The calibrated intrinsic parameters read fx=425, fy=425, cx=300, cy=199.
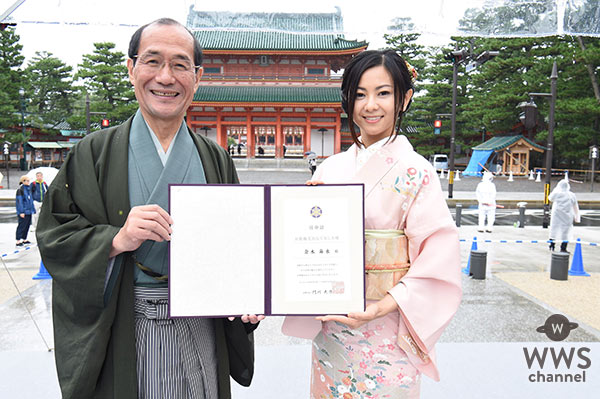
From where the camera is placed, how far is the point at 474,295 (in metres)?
5.00

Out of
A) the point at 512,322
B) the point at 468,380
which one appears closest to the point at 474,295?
the point at 512,322

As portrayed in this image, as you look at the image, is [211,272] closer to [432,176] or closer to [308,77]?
[432,176]

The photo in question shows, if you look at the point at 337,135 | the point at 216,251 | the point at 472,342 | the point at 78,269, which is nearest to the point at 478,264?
the point at 472,342

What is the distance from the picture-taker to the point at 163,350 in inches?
59.5

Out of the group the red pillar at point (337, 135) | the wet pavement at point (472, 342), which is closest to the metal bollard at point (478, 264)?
the wet pavement at point (472, 342)

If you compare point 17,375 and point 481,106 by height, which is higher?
point 481,106

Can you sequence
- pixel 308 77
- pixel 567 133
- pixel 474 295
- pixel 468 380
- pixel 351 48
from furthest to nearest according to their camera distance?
pixel 308 77
pixel 351 48
pixel 567 133
pixel 474 295
pixel 468 380

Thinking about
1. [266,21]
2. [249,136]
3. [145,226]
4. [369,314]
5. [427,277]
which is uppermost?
[249,136]

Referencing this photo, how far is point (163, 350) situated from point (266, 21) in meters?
1.49

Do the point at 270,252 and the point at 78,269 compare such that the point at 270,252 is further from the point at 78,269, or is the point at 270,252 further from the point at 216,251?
the point at 78,269

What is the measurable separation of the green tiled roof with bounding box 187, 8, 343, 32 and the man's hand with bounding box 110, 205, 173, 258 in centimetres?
101

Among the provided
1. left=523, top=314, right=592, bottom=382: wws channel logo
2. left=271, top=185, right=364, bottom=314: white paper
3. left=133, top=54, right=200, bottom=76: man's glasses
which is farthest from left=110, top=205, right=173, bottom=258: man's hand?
left=523, top=314, right=592, bottom=382: wws channel logo

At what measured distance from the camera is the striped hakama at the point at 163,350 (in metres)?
1.49

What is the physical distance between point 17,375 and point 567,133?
24.3 metres
